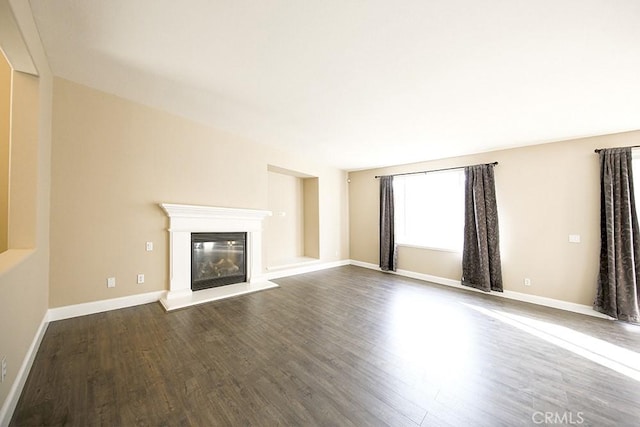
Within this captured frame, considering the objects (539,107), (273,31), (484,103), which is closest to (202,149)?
(273,31)

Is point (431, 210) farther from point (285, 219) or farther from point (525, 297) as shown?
point (285, 219)

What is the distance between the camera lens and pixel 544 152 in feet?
11.9

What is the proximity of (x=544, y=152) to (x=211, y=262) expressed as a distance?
579 centimetres

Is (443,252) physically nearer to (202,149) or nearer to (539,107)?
(539,107)

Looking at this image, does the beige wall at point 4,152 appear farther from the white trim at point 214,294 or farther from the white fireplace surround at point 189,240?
the white trim at point 214,294

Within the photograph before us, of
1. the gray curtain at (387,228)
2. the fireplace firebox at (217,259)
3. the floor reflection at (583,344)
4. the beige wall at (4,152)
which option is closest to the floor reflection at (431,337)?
the floor reflection at (583,344)

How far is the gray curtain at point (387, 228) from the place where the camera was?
543 cm

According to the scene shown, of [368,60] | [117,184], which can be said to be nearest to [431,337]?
[368,60]

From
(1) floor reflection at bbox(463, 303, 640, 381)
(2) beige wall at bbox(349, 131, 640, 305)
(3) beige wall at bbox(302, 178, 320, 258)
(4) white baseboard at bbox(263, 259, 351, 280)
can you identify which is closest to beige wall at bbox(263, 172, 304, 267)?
(3) beige wall at bbox(302, 178, 320, 258)

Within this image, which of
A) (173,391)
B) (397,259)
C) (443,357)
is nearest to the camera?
(173,391)

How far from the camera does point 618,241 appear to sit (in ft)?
9.86

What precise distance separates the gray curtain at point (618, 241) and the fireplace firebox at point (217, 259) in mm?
5445

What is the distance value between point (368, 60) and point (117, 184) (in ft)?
10.9

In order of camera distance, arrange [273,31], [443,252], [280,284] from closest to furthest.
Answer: [273,31] < [280,284] < [443,252]
